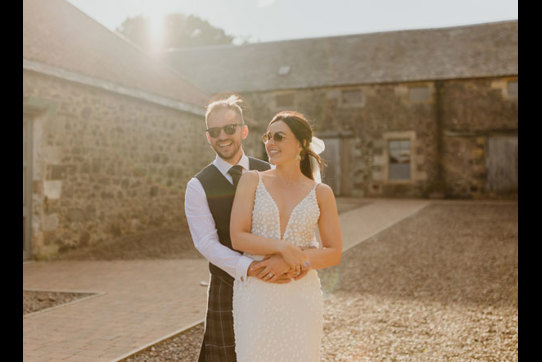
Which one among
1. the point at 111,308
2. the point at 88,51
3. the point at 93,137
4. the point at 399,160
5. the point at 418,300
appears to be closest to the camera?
the point at 111,308

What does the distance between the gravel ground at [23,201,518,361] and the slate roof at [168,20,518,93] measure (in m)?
11.1

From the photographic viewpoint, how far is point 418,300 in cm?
640

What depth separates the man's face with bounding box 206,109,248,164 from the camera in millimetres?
2922

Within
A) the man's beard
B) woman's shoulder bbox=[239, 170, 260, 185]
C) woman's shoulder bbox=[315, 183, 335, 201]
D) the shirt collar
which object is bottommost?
woman's shoulder bbox=[315, 183, 335, 201]

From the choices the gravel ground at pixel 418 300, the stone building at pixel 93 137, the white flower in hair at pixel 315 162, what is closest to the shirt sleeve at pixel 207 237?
the white flower in hair at pixel 315 162

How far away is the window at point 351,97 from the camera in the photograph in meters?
22.0

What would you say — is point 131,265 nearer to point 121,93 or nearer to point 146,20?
point 121,93

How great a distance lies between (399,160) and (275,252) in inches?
774

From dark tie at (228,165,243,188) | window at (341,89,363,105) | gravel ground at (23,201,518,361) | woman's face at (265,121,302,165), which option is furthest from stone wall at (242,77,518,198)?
woman's face at (265,121,302,165)

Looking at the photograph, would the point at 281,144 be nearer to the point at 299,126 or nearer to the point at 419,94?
the point at 299,126

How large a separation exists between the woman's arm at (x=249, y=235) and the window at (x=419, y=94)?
64.5ft

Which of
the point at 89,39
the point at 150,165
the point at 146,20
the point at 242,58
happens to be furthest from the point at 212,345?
the point at 146,20

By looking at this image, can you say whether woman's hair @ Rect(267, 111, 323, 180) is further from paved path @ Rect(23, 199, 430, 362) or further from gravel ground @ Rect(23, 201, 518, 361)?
paved path @ Rect(23, 199, 430, 362)

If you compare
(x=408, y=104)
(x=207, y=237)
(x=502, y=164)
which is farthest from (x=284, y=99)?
(x=207, y=237)
